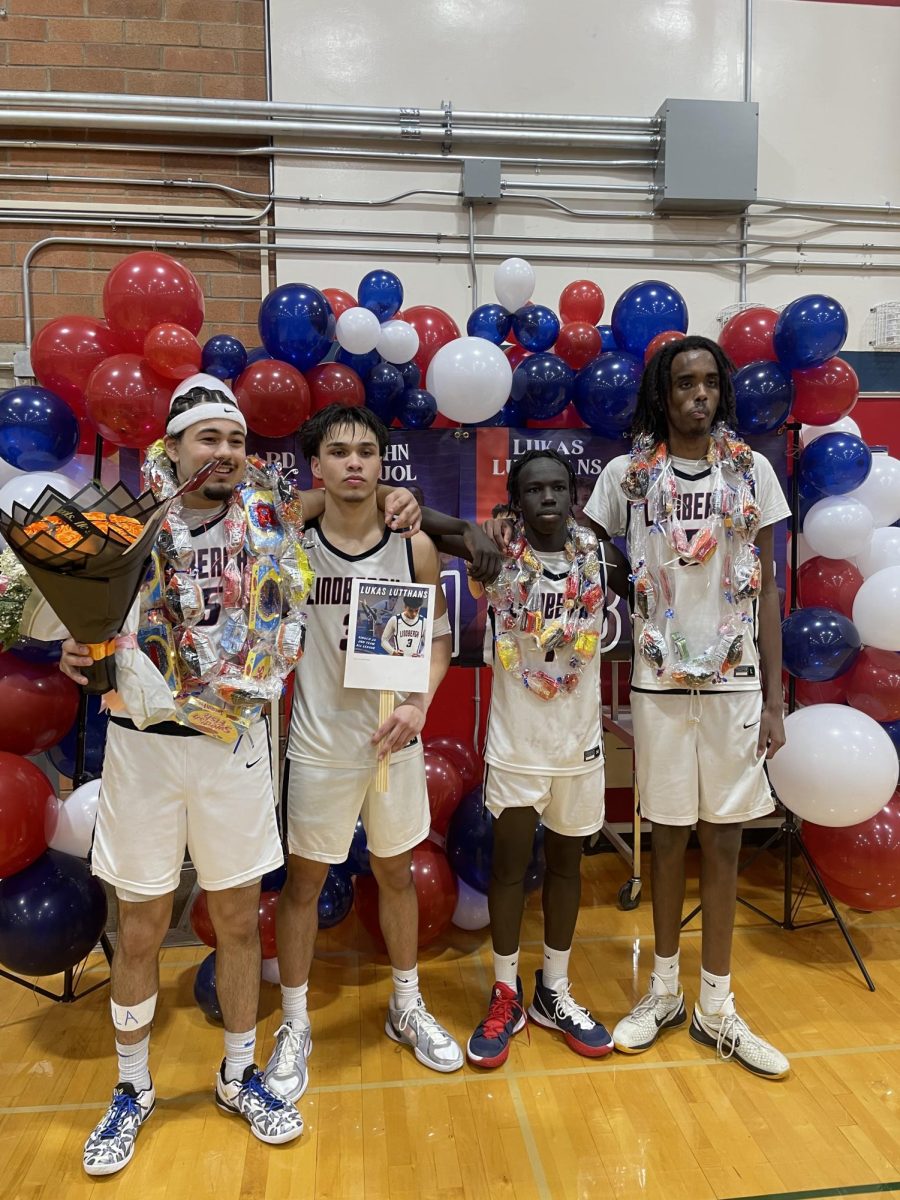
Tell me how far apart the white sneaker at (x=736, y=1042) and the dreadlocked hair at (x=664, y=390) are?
5.61 feet

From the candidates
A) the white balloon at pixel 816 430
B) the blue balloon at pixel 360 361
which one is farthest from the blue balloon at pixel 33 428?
the white balloon at pixel 816 430

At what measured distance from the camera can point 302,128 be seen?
3.79m

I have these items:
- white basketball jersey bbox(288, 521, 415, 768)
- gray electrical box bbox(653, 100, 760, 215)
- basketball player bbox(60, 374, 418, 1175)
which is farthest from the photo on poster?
gray electrical box bbox(653, 100, 760, 215)

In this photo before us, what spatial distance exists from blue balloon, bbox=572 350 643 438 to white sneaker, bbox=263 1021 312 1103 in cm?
220

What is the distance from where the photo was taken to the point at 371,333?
2.75 metres

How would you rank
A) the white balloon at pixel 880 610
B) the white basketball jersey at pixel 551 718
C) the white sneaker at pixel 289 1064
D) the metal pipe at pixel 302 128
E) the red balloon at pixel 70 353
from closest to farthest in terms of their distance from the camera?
the white sneaker at pixel 289 1064, the white basketball jersey at pixel 551 718, the red balloon at pixel 70 353, the white balloon at pixel 880 610, the metal pipe at pixel 302 128

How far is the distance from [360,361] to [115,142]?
6.68 feet

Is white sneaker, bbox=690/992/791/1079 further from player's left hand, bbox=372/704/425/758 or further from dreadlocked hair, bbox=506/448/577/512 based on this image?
dreadlocked hair, bbox=506/448/577/512

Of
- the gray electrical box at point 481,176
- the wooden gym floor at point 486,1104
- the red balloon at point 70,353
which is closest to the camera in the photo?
the wooden gym floor at point 486,1104

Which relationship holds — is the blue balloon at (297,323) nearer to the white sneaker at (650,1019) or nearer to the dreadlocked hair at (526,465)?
the dreadlocked hair at (526,465)

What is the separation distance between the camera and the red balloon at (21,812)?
2.33 metres

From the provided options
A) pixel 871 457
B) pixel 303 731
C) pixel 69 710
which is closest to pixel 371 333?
pixel 303 731

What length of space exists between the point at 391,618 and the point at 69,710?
120cm

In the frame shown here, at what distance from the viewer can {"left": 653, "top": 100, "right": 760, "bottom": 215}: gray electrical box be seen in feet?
12.8
